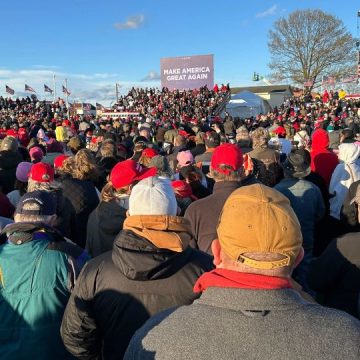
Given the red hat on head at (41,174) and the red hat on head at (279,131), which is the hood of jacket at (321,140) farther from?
the red hat on head at (279,131)

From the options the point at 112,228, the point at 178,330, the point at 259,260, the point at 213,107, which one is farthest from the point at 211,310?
the point at 213,107

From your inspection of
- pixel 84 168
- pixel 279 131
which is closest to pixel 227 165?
pixel 84 168

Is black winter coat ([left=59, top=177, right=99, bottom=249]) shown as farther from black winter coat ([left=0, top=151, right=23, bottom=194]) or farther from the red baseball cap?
black winter coat ([left=0, top=151, right=23, bottom=194])

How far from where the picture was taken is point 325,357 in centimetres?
125

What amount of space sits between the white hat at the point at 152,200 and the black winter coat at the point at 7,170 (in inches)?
168

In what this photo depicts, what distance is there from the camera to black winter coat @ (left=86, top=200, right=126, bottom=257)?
3.26 m

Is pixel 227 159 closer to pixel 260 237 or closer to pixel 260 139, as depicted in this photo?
pixel 260 139

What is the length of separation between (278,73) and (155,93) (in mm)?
22682

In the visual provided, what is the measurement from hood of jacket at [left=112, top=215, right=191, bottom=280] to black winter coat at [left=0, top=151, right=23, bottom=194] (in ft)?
14.5

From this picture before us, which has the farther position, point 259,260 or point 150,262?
point 150,262

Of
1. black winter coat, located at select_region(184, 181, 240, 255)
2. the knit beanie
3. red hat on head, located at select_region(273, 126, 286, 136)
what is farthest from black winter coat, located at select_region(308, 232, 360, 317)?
red hat on head, located at select_region(273, 126, 286, 136)

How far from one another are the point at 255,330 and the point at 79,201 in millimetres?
3538

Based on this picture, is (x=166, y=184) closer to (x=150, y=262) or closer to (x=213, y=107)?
(x=150, y=262)

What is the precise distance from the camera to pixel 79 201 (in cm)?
457
